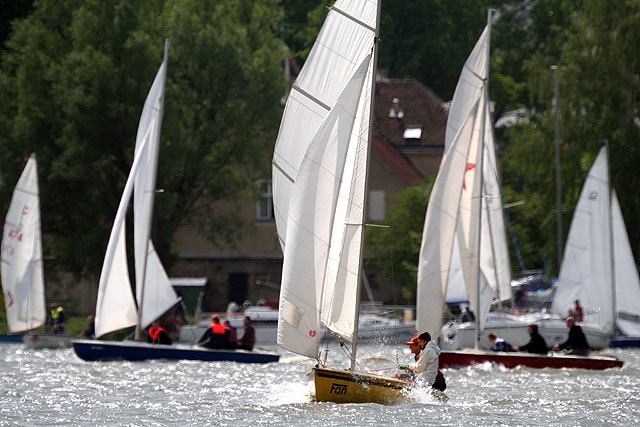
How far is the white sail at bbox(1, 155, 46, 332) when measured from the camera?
112ft

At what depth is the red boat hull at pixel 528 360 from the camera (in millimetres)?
24094

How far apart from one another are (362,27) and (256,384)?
22.6 ft

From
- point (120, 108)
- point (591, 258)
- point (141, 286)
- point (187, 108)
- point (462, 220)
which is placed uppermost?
point (187, 108)

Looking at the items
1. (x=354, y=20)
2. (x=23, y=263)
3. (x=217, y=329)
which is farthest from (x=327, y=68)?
(x=23, y=263)

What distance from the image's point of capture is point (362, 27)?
17359 mm

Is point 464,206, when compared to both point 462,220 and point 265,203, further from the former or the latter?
point 265,203

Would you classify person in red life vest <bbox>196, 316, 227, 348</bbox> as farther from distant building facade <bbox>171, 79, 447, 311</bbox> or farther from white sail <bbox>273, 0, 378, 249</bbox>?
distant building facade <bbox>171, 79, 447, 311</bbox>

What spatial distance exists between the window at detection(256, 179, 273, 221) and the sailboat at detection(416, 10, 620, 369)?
15.3 metres

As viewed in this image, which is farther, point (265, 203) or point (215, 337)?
point (265, 203)

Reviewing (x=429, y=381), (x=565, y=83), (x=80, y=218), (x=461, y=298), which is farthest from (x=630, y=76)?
(x=429, y=381)

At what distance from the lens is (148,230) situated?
27.6m

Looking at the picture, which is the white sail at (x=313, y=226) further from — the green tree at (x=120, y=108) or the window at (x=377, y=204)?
the window at (x=377, y=204)

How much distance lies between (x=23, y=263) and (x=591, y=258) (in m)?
15.4

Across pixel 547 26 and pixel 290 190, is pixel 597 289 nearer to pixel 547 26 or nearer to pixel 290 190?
pixel 290 190
